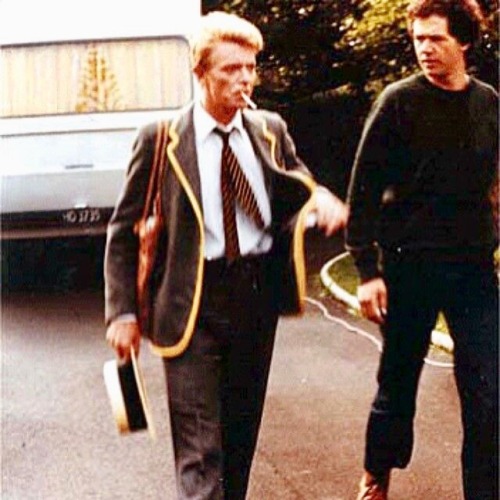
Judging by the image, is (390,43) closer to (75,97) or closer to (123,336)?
(75,97)

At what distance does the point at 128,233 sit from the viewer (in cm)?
409

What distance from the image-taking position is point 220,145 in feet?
13.4

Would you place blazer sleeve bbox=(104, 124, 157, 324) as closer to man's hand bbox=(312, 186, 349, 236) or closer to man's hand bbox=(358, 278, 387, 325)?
man's hand bbox=(312, 186, 349, 236)

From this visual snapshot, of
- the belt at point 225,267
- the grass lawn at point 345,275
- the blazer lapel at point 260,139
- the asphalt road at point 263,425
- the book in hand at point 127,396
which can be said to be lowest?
the grass lawn at point 345,275

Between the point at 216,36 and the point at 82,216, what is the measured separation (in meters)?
7.79

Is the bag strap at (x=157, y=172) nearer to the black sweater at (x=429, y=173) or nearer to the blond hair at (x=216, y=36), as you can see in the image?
the blond hair at (x=216, y=36)

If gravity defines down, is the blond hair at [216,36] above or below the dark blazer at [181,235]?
above

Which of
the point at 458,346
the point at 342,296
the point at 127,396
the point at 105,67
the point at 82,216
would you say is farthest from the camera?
the point at 105,67

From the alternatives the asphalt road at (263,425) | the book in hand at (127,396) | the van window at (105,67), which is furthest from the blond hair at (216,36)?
the van window at (105,67)

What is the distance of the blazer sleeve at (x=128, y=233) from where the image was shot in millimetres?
4066

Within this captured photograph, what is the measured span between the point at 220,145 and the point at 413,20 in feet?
2.64

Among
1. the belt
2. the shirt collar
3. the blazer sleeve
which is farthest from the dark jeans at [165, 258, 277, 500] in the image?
the shirt collar

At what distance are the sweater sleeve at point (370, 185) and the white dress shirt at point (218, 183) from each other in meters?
0.52

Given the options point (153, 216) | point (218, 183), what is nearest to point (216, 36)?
point (218, 183)
